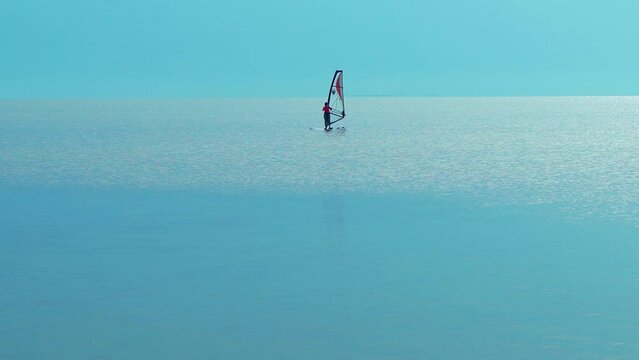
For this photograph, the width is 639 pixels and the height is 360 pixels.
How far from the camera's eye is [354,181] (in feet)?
93.3

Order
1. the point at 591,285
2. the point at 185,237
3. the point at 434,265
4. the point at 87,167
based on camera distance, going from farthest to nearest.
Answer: the point at 87,167
the point at 185,237
the point at 434,265
the point at 591,285

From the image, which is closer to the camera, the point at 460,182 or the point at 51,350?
the point at 51,350

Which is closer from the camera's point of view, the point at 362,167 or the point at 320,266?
the point at 320,266

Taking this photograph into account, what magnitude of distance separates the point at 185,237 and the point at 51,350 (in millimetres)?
7311

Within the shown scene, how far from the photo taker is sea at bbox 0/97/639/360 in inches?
432

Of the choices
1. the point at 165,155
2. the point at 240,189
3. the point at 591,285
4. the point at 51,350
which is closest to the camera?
the point at 51,350

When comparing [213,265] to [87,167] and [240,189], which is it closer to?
[240,189]

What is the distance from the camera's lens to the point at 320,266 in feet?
A: 49.1

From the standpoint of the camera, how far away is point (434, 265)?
590 inches

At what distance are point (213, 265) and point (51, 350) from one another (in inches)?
185

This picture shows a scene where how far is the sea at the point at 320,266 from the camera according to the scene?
36.0ft

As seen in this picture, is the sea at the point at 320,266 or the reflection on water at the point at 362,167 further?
the reflection on water at the point at 362,167

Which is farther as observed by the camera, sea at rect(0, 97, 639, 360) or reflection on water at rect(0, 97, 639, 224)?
reflection on water at rect(0, 97, 639, 224)

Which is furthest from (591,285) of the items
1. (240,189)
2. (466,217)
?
(240,189)
